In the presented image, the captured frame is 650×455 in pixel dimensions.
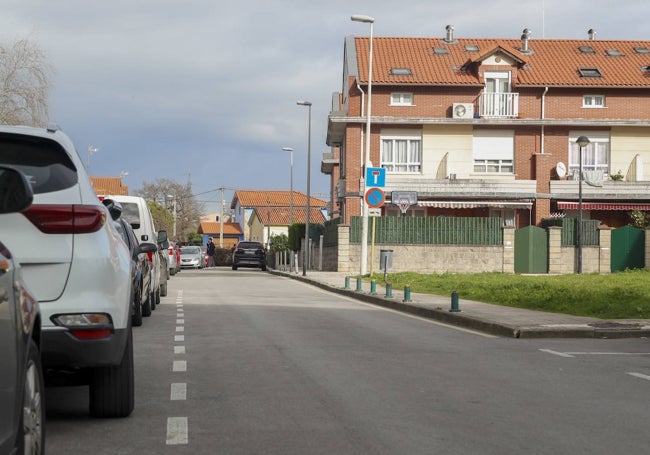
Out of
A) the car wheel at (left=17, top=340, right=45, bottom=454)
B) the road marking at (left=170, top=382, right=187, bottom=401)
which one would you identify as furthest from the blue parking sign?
the car wheel at (left=17, top=340, right=45, bottom=454)

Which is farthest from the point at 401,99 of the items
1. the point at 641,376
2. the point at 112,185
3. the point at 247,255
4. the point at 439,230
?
the point at 112,185

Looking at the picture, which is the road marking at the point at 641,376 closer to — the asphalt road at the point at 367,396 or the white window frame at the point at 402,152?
the asphalt road at the point at 367,396

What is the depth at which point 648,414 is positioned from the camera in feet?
22.3

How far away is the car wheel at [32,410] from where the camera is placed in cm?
403

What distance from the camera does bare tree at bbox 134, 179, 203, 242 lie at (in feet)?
377

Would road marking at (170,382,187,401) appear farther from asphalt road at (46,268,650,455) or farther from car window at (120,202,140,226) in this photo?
car window at (120,202,140,226)

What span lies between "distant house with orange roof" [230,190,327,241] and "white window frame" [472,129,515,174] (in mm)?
65167

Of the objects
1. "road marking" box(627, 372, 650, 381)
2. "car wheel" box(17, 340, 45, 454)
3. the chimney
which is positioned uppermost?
the chimney

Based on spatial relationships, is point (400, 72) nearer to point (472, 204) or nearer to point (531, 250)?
point (472, 204)

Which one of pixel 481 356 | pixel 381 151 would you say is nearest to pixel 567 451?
pixel 481 356

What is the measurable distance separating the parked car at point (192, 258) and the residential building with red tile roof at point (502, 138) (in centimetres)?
1290

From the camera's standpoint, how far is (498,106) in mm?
45094

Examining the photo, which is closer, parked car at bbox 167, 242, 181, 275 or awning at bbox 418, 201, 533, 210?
parked car at bbox 167, 242, 181, 275

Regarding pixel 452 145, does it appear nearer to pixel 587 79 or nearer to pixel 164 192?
pixel 587 79
